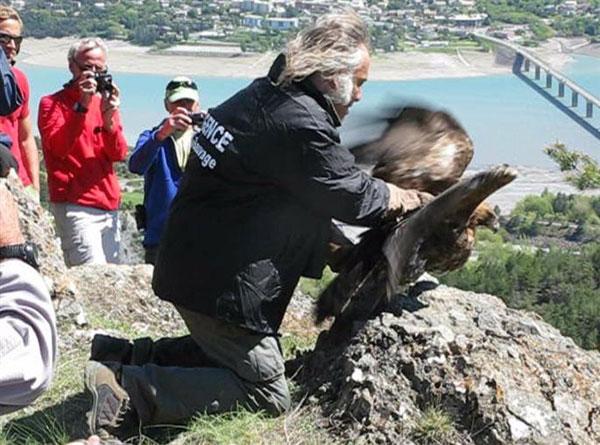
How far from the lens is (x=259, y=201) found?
12.8 feet

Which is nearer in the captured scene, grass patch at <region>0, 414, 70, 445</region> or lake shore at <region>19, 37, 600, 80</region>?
grass patch at <region>0, 414, 70, 445</region>

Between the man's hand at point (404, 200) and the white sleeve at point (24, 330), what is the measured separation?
1.99 metres

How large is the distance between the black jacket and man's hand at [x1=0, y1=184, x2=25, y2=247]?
4.89 ft

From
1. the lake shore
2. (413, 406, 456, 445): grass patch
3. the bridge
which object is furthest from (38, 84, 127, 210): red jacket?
the bridge

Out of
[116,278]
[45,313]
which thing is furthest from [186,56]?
[45,313]

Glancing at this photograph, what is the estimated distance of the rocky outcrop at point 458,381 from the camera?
3.77 meters

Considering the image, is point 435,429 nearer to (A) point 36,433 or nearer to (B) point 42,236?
(A) point 36,433

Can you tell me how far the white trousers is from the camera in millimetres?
6660

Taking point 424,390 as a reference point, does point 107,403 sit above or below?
below

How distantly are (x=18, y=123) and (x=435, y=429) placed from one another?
3.71m

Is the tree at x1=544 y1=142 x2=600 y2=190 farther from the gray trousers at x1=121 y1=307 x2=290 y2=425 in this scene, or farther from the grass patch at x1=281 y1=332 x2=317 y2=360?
the gray trousers at x1=121 y1=307 x2=290 y2=425

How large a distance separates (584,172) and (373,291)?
16426 mm

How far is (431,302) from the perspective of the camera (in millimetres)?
4414

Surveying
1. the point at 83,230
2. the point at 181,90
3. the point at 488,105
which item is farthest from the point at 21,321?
the point at 488,105
